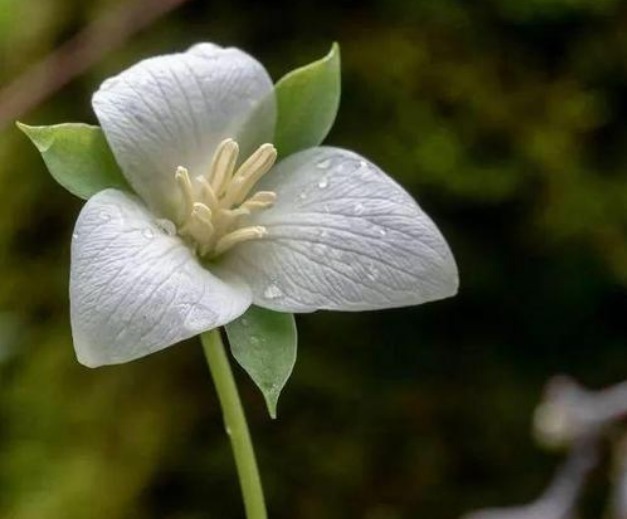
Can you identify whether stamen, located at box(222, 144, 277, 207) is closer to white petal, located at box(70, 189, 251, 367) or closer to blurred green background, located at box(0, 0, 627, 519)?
white petal, located at box(70, 189, 251, 367)

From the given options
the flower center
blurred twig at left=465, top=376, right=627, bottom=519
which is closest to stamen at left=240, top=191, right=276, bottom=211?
the flower center

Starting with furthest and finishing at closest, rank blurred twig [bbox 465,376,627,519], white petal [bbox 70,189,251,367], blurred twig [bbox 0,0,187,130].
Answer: blurred twig [bbox 0,0,187,130] → blurred twig [bbox 465,376,627,519] → white petal [bbox 70,189,251,367]

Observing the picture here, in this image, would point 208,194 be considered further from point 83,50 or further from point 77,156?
point 83,50

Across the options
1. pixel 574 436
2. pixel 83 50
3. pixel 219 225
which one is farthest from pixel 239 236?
pixel 83 50

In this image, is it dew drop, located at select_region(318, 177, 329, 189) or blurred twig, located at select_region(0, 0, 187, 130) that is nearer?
dew drop, located at select_region(318, 177, 329, 189)

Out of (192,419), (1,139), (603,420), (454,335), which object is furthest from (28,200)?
(603,420)

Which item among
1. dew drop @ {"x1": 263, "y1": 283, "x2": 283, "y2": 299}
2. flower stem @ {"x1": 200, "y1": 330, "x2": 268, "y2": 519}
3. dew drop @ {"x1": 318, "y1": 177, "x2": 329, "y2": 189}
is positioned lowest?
flower stem @ {"x1": 200, "y1": 330, "x2": 268, "y2": 519}

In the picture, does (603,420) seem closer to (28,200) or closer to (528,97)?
(528,97)
